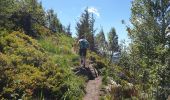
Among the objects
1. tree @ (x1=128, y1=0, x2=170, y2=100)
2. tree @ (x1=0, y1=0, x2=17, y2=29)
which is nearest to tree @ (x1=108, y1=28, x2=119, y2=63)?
tree @ (x1=128, y1=0, x2=170, y2=100)

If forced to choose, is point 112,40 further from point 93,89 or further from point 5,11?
point 93,89

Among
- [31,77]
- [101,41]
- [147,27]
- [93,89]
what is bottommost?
[93,89]

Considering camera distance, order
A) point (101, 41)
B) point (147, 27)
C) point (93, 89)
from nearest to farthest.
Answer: point (93, 89) → point (147, 27) → point (101, 41)

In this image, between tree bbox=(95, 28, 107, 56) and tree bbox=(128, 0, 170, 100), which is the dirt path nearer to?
tree bbox=(128, 0, 170, 100)

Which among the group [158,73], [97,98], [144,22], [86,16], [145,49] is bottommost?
[97,98]

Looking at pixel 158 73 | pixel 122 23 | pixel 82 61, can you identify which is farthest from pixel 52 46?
pixel 158 73

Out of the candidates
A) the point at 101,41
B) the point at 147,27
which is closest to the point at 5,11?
the point at 147,27

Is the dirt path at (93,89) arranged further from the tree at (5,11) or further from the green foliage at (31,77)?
the tree at (5,11)

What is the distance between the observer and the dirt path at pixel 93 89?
56.9 ft

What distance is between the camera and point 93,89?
61.7 ft

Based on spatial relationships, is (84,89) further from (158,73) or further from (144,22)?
(144,22)

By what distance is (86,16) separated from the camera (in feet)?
190

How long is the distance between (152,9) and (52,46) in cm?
743

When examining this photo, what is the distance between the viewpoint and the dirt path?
17334 mm
